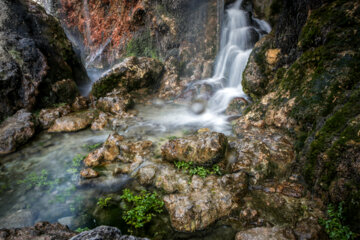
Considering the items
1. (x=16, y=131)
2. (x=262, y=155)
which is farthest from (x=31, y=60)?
(x=262, y=155)

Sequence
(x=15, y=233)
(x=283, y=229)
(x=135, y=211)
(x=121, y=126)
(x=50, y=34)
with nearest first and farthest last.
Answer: (x=15, y=233)
(x=283, y=229)
(x=135, y=211)
(x=121, y=126)
(x=50, y=34)

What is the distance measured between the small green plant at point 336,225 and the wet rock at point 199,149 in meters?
2.19

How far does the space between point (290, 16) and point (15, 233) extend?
8558mm

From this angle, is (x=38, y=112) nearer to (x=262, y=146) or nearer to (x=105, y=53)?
(x=262, y=146)

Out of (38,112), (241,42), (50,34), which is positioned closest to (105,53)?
(50,34)

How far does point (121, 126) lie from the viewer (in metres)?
7.88

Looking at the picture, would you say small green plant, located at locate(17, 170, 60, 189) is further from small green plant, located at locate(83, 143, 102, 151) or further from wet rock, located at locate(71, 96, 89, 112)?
wet rock, located at locate(71, 96, 89, 112)

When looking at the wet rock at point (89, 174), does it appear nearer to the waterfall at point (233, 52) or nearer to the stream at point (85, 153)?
the stream at point (85, 153)

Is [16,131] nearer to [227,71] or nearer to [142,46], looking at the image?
[227,71]

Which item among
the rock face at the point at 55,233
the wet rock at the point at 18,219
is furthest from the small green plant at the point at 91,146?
the rock face at the point at 55,233

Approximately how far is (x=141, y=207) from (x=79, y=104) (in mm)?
8357

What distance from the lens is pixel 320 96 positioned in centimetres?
428

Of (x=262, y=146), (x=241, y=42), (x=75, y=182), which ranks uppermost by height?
(x=241, y=42)

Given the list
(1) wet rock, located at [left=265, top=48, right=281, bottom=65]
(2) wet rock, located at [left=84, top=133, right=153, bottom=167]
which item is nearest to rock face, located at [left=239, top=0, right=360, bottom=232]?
(1) wet rock, located at [left=265, top=48, right=281, bottom=65]
